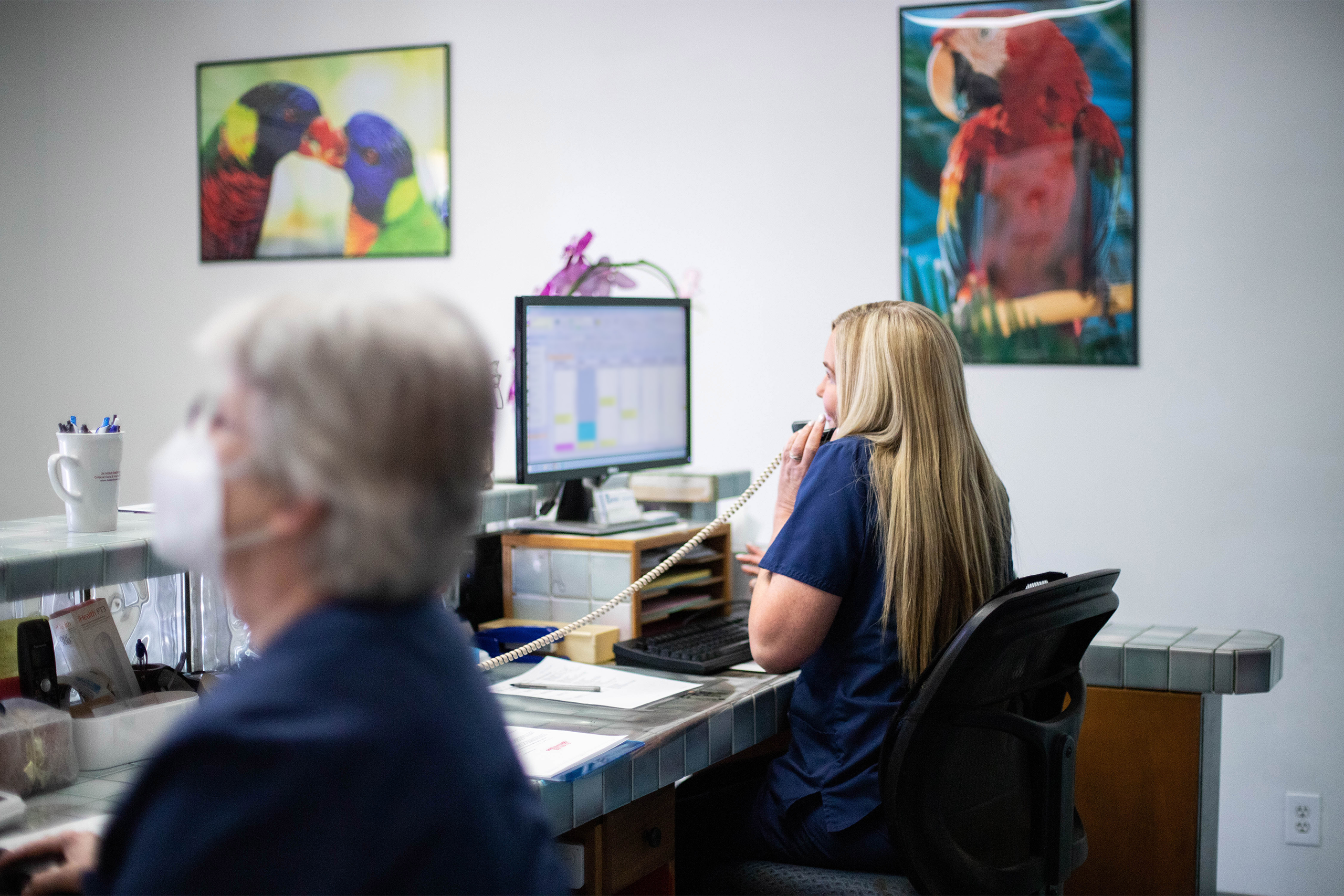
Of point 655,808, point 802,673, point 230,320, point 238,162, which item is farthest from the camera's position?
point 238,162

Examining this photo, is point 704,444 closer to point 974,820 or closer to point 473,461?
point 974,820

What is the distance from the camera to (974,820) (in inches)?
59.5

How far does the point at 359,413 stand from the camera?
0.65 m

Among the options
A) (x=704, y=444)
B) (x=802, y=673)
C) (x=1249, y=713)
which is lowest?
(x=1249, y=713)

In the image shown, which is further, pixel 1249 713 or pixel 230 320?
pixel 1249 713

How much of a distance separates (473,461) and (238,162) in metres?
3.22

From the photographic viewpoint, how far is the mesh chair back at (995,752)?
4.64 ft

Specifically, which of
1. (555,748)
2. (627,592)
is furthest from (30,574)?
(627,592)

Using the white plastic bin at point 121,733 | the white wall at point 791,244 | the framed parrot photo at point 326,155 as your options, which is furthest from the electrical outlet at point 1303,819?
the framed parrot photo at point 326,155

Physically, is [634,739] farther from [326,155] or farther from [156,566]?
[326,155]

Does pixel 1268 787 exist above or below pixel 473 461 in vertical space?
below

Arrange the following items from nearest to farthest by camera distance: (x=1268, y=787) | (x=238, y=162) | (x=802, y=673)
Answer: (x=802, y=673) < (x=1268, y=787) < (x=238, y=162)

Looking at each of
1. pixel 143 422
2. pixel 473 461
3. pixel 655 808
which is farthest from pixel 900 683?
pixel 143 422

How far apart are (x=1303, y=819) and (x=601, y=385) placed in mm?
1919
